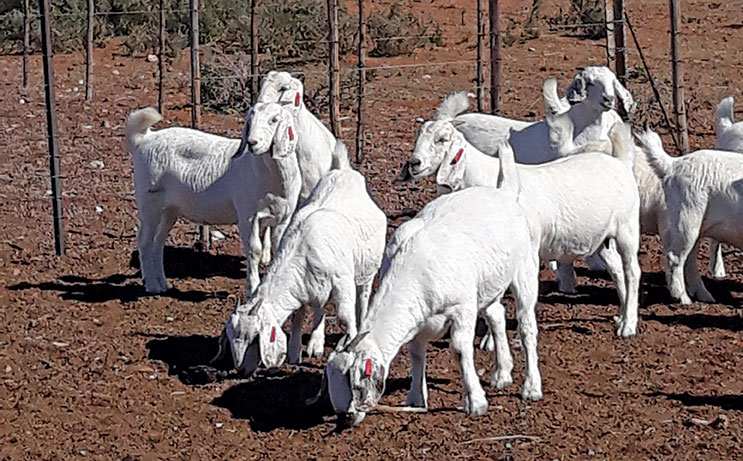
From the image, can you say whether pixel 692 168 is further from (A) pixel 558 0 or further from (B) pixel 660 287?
(A) pixel 558 0

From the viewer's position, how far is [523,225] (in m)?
8.61

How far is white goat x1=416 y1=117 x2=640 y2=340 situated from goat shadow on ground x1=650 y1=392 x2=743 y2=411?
1.46 m

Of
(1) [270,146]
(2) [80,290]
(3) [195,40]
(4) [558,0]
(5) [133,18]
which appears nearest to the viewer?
(1) [270,146]

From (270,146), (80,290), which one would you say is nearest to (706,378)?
(270,146)

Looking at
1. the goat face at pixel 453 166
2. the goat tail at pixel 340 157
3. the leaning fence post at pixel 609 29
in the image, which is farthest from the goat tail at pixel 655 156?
the leaning fence post at pixel 609 29

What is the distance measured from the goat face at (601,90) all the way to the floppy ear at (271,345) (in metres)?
5.03

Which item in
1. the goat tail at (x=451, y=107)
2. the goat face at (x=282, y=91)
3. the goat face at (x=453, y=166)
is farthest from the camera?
the goat face at (x=282, y=91)

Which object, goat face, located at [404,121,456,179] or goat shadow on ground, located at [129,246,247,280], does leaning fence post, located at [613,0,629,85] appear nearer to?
goat shadow on ground, located at [129,246,247,280]

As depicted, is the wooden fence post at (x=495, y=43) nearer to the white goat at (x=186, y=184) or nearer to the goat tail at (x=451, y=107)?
the white goat at (x=186, y=184)

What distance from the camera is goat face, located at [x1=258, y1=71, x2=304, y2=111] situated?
10844 millimetres

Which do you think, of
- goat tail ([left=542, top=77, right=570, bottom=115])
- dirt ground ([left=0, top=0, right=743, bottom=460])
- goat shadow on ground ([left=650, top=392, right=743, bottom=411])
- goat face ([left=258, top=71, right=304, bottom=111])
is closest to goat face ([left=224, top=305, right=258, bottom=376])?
dirt ground ([left=0, top=0, right=743, bottom=460])

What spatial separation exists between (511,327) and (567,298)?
1146mm

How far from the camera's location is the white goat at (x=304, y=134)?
429 inches

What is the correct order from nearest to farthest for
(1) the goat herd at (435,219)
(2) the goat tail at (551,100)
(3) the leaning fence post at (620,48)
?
(1) the goat herd at (435,219) → (2) the goat tail at (551,100) → (3) the leaning fence post at (620,48)
